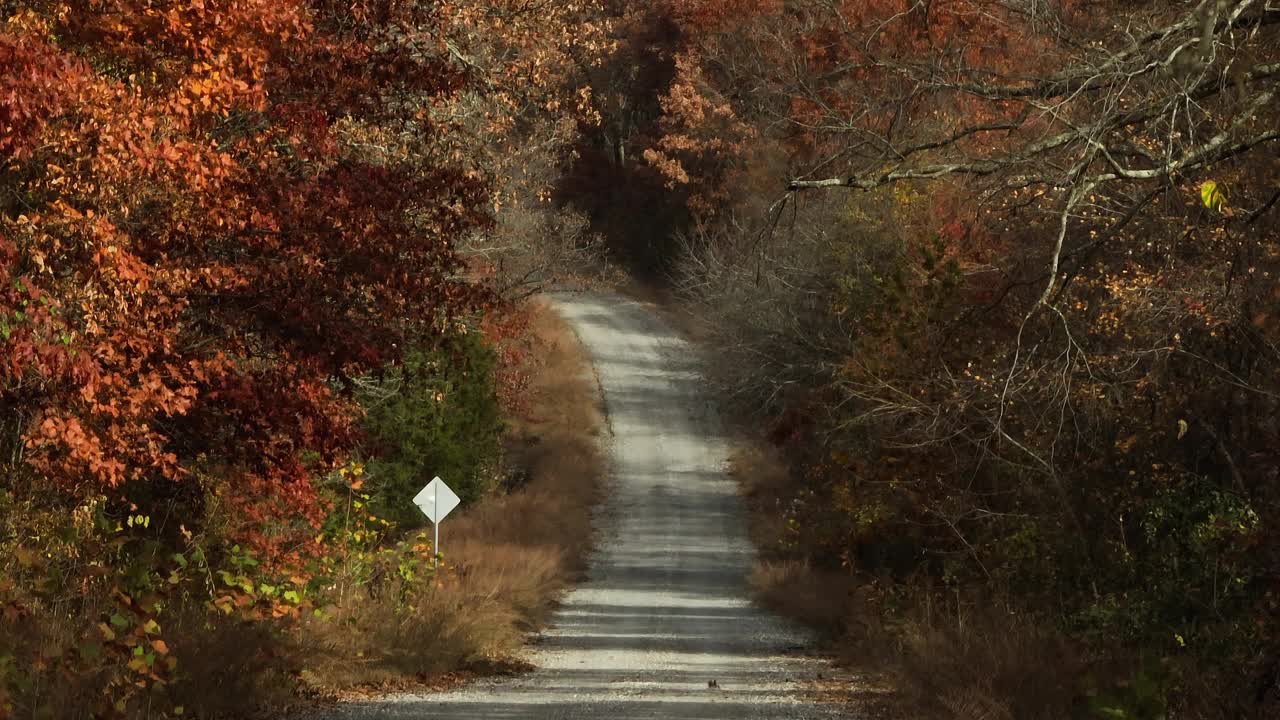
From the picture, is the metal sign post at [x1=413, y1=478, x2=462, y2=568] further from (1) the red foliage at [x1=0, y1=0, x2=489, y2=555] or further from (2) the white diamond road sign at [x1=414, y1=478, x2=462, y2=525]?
(1) the red foliage at [x1=0, y1=0, x2=489, y2=555]

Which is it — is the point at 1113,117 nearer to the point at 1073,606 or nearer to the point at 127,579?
the point at 1073,606

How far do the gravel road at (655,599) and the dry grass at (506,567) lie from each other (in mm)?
631

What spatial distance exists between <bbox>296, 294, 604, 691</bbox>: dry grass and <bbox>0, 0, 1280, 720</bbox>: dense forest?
0.55 m

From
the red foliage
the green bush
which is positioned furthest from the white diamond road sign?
the red foliage

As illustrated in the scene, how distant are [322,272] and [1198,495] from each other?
7.69m

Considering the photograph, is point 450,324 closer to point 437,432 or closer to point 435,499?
point 435,499

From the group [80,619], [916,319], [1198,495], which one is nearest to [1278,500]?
[1198,495]

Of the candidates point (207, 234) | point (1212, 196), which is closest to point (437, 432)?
point (207, 234)

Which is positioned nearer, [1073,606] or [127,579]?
[127,579]

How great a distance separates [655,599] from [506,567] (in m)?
2.83

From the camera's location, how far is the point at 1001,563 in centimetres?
1962

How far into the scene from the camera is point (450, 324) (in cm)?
1702

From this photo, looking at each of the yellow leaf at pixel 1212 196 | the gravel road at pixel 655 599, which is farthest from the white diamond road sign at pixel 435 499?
the yellow leaf at pixel 1212 196

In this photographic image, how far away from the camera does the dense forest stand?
10930 millimetres
